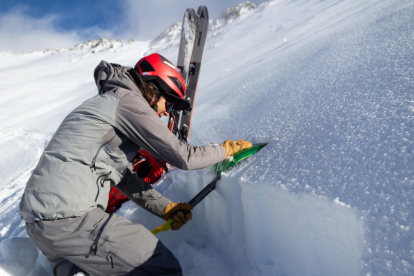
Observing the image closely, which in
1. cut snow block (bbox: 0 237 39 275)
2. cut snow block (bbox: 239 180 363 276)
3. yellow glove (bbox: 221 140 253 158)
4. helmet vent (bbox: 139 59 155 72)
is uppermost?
helmet vent (bbox: 139 59 155 72)

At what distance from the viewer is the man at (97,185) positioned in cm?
103

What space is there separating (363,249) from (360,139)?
49 centimetres

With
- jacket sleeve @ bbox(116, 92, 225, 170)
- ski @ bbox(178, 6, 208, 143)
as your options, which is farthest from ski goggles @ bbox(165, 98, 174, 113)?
ski @ bbox(178, 6, 208, 143)

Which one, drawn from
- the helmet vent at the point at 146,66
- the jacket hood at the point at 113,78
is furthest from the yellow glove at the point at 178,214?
the helmet vent at the point at 146,66

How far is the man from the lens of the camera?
103 cm

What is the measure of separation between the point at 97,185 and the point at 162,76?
2.53 ft

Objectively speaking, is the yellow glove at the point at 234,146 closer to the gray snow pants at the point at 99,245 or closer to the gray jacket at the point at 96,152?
Answer: the gray jacket at the point at 96,152

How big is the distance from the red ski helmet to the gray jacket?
0.53 ft

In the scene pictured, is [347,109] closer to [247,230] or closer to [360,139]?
[360,139]

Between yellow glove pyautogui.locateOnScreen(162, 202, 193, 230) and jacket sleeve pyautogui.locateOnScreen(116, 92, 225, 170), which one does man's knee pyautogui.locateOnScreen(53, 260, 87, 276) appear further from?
jacket sleeve pyautogui.locateOnScreen(116, 92, 225, 170)

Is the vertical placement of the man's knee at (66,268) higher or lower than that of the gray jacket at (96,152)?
lower

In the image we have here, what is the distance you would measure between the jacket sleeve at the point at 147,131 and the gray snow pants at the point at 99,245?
396mm

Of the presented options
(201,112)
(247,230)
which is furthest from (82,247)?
(201,112)

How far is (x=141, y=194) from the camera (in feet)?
5.09
